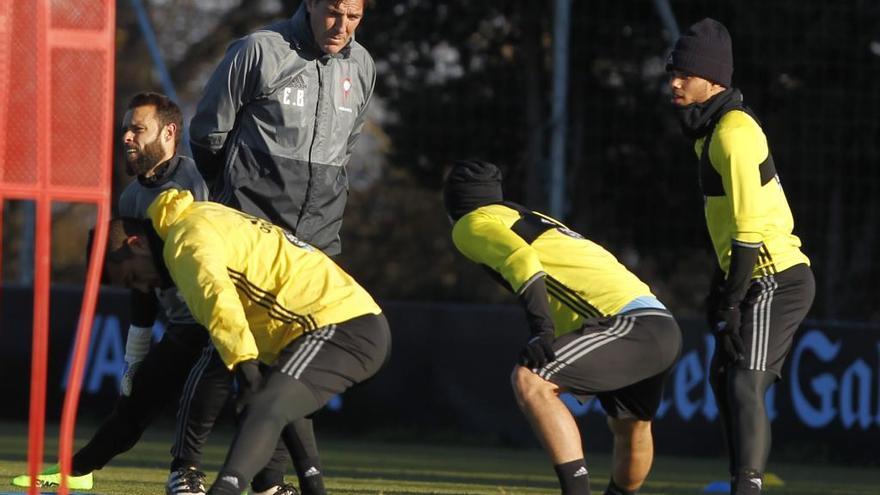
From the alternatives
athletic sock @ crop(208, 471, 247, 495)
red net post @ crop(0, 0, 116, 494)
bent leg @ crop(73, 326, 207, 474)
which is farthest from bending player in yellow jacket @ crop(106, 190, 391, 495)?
bent leg @ crop(73, 326, 207, 474)

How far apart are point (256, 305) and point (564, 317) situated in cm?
147

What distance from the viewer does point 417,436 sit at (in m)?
11.9

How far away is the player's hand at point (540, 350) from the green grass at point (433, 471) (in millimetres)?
1952

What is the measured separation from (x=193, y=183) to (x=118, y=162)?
10.9m

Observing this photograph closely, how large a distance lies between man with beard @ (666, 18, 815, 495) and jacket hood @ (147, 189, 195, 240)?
2.28 m

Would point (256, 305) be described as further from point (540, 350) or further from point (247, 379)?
point (540, 350)

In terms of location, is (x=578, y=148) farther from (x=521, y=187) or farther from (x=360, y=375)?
(x=360, y=375)

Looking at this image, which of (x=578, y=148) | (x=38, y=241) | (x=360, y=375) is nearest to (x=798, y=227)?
(x=578, y=148)

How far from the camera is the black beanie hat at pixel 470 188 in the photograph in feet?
21.7

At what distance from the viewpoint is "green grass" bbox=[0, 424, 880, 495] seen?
8344 millimetres

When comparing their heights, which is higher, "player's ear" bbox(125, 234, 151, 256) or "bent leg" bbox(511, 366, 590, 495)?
"player's ear" bbox(125, 234, 151, 256)

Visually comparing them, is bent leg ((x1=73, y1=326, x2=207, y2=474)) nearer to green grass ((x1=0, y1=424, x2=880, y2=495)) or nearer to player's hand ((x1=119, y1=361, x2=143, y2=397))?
player's hand ((x1=119, y1=361, x2=143, y2=397))

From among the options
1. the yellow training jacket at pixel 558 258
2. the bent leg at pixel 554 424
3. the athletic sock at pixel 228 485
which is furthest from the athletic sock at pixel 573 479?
the athletic sock at pixel 228 485

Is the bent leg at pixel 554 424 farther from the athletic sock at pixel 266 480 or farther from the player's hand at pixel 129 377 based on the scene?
the player's hand at pixel 129 377
